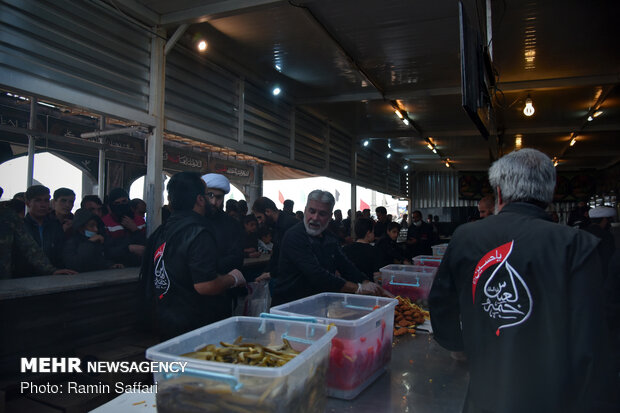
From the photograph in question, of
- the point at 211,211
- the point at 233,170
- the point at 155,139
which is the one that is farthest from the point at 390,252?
the point at 233,170

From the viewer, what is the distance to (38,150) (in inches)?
302

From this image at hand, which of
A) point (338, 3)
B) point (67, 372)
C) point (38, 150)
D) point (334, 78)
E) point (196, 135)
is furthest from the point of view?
point (38, 150)

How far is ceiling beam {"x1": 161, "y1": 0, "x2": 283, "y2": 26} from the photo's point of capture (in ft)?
13.8

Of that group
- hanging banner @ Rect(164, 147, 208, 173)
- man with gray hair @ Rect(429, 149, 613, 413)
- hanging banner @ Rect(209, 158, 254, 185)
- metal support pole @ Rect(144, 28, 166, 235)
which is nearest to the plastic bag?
metal support pole @ Rect(144, 28, 166, 235)

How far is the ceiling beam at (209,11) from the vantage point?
13.8ft

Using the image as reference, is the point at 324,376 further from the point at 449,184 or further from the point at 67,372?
the point at 449,184

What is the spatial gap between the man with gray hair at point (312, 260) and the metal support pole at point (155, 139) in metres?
2.42

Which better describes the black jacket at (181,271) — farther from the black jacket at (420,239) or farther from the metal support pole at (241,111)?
the black jacket at (420,239)

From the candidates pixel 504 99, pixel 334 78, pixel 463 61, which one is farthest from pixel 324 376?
pixel 504 99

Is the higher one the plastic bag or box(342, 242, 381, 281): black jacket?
box(342, 242, 381, 281): black jacket

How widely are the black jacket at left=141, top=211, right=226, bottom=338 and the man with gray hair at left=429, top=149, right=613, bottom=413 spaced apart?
1342 millimetres

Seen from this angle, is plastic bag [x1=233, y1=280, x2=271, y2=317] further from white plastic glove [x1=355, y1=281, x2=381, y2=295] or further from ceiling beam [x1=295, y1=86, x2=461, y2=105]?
ceiling beam [x1=295, y1=86, x2=461, y2=105]

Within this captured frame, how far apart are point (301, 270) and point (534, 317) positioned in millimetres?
1578

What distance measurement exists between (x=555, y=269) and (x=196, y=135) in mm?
4757
